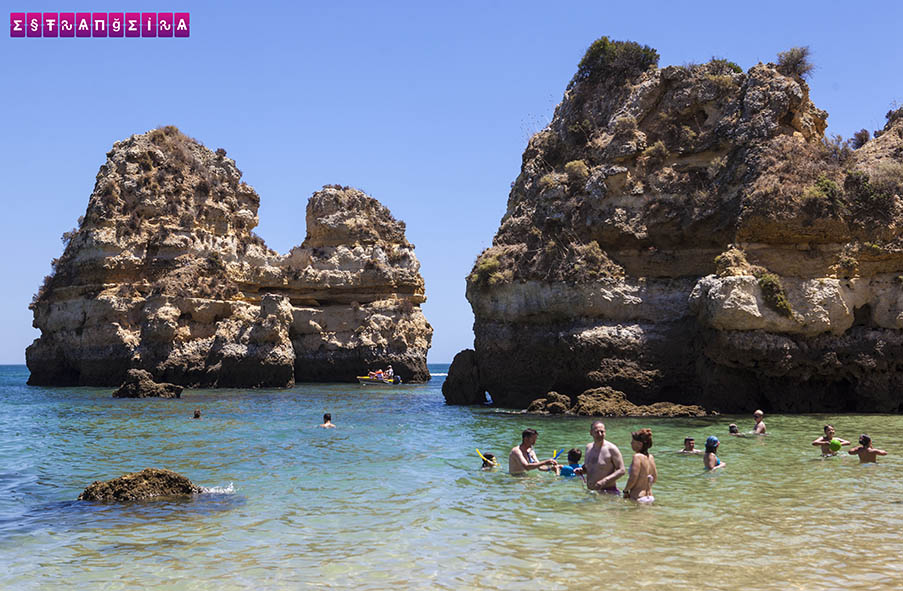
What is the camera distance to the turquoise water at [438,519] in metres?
8.48

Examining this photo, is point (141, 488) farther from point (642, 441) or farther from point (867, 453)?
point (867, 453)

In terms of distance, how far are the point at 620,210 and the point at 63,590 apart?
80.4 ft

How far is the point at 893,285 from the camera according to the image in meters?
25.3

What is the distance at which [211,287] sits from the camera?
166 ft

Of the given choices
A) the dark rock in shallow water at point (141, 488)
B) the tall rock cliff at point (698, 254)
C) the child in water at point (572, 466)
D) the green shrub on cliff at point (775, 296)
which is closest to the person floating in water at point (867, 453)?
the child in water at point (572, 466)

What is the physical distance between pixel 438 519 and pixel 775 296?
17.2 m

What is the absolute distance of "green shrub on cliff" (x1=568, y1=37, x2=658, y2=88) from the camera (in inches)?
1270

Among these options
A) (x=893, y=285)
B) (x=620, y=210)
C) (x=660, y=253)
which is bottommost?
(x=893, y=285)

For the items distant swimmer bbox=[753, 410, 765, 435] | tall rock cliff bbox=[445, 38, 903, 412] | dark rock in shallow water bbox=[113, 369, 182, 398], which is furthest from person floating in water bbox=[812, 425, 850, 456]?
dark rock in shallow water bbox=[113, 369, 182, 398]

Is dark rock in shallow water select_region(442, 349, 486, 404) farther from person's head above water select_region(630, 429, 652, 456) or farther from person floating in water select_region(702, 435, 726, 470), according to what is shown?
person's head above water select_region(630, 429, 652, 456)

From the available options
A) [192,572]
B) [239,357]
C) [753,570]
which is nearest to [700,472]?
[753,570]

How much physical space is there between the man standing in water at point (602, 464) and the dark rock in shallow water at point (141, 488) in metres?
6.70

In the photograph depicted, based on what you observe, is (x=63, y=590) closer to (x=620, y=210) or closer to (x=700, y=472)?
(x=700, y=472)

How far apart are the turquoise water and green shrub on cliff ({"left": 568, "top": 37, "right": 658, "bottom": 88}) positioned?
17292mm
